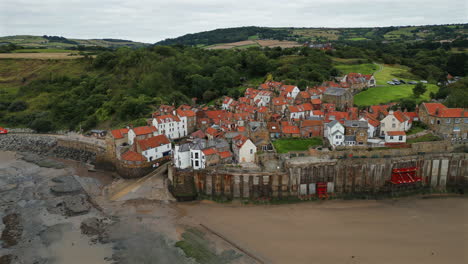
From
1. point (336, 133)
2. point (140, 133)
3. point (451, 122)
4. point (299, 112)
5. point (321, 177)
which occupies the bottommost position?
point (321, 177)

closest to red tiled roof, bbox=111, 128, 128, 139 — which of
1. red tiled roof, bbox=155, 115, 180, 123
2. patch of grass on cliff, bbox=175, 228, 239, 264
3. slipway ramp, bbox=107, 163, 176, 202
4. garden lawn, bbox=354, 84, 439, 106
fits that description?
red tiled roof, bbox=155, 115, 180, 123

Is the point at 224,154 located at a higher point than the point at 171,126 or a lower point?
lower

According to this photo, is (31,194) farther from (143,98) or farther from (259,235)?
(143,98)

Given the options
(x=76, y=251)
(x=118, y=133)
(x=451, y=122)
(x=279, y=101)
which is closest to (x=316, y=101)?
(x=279, y=101)

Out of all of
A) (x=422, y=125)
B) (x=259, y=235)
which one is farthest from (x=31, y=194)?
(x=422, y=125)

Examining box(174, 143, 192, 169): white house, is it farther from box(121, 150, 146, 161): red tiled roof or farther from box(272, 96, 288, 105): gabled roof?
box(272, 96, 288, 105): gabled roof

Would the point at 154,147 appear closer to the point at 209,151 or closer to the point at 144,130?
the point at 144,130

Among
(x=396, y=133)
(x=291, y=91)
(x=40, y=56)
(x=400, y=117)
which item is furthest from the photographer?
(x=40, y=56)
